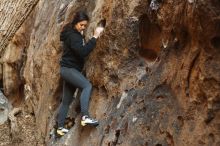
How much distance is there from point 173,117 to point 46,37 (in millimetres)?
3960

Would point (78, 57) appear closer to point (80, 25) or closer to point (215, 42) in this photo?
point (80, 25)

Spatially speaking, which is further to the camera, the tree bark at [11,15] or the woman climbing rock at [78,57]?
the tree bark at [11,15]

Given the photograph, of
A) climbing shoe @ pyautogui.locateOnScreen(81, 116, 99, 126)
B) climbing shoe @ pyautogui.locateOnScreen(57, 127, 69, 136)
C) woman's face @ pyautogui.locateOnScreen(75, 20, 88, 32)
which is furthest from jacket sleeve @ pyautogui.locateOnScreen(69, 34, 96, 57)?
climbing shoe @ pyautogui.locateOnScreen(57, 127, 69, 136)

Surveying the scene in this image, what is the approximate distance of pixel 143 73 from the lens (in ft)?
22.5

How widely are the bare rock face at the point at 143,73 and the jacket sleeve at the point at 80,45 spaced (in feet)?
0.80

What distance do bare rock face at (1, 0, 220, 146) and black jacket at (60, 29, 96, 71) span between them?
23cm

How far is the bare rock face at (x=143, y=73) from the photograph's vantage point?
5.41 meters

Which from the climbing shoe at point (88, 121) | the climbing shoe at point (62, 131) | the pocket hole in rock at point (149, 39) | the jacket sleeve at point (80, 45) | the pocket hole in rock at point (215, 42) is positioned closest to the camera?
the pocket hole in rock at point (215, 42)

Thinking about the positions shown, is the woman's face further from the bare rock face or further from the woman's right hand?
the bare rock face

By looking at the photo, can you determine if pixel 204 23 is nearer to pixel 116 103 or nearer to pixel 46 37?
pixel 116 103

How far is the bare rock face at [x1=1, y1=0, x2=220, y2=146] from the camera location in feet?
17.7

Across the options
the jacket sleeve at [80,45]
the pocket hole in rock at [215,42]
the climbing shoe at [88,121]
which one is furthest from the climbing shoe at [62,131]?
the pocket hole in rock at [215,42]

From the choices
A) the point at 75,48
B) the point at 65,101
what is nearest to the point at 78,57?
the point at 75,48

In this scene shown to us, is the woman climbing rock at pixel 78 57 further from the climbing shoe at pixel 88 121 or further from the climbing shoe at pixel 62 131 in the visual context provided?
the climbing shoe at pixel 62 131
